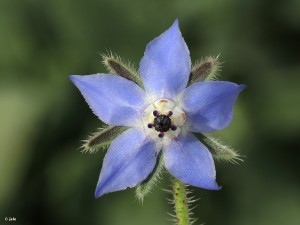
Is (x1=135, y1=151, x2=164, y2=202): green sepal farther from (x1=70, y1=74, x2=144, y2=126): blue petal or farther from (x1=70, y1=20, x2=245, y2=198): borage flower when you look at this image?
(x1=70, y1=74, x2=144, y2=126): blue petal

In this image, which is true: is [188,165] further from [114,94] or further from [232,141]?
[232,141]

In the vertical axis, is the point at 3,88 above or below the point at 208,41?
below

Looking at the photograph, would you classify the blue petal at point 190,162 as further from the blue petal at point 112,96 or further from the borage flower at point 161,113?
the blue petal at point 112,96

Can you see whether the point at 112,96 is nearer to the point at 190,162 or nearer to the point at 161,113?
the point at 161,113

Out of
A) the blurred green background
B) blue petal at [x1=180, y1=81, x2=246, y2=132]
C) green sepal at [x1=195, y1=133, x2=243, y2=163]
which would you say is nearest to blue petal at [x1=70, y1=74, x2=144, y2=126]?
blue petal at [x1=180, y1=81, x2=246, y2=132]

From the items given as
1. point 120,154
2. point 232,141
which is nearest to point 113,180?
point 120,154

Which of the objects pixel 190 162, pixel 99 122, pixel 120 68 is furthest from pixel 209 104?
pixel 99 122
